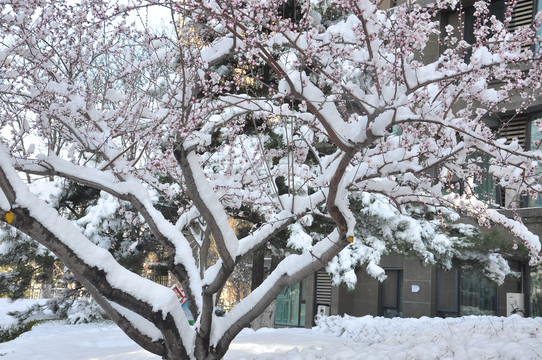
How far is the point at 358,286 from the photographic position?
17.8m

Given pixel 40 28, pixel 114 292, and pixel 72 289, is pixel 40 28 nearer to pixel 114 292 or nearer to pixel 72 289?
pixel 114 292

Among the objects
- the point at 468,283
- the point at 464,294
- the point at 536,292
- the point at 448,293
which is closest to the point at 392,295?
the point at 448,293

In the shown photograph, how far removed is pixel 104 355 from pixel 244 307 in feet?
11.3

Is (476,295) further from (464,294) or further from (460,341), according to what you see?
(460,341)

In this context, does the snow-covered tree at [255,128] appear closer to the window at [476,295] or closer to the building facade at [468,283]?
the building facade at [468,283]

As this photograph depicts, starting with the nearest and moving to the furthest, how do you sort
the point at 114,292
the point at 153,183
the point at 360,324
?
the point at 114,292 < the point at 153,183 < the point at 360,324

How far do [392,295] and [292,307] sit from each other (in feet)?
14.7

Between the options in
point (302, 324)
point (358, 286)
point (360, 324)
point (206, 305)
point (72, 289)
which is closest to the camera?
point (206, 305)

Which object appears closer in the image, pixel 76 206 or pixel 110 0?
pixel 110 0

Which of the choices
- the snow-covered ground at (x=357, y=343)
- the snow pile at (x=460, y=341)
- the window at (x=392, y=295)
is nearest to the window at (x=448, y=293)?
the window at (x=392, y=295)

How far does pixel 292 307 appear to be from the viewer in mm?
20344

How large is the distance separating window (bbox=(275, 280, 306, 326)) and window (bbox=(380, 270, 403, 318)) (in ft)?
11.6

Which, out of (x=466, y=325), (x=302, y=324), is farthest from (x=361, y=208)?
A: (x=302, y=324)

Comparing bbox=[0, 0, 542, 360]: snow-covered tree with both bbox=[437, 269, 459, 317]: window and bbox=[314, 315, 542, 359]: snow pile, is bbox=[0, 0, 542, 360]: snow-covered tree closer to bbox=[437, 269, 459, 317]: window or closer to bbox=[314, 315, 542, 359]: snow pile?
bbox=[314, 315, 542, 359]: snow pile
